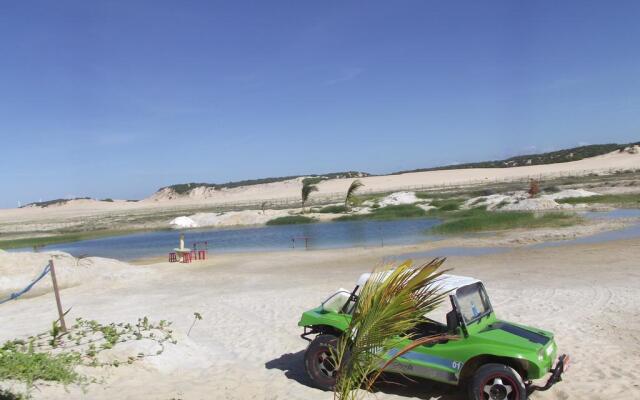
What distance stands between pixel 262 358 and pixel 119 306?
723cm

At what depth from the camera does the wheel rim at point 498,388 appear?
6.36 m

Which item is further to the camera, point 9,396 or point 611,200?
point 611,200

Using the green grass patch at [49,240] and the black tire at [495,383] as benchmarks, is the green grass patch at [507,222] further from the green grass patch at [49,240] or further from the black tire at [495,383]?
the green grass patch at [49,240]

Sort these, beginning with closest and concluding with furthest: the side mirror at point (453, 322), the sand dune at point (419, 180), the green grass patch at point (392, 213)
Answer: the side mirror at point (453, 322) < the green grass patch at point (392, 213) < the sand dune at point (419, 180)

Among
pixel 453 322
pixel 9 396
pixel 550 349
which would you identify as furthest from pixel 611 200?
pixel 9 396

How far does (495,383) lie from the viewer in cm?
643

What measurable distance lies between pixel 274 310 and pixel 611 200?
114ft

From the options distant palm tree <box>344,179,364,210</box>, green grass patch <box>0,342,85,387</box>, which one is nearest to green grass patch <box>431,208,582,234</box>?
distant palm tree <box>344,179,364,210</box>

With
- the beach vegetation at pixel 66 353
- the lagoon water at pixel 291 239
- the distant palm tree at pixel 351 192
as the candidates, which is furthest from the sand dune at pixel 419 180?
the beach vegetation at pixel 66 353

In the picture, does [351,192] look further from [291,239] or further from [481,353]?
[481,353]

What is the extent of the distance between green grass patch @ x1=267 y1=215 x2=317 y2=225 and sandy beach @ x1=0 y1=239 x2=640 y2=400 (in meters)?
23.4

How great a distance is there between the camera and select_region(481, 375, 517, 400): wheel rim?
6.36m

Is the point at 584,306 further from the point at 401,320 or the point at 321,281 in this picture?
the point at 401,320

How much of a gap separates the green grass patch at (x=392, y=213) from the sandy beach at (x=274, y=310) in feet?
66.5
